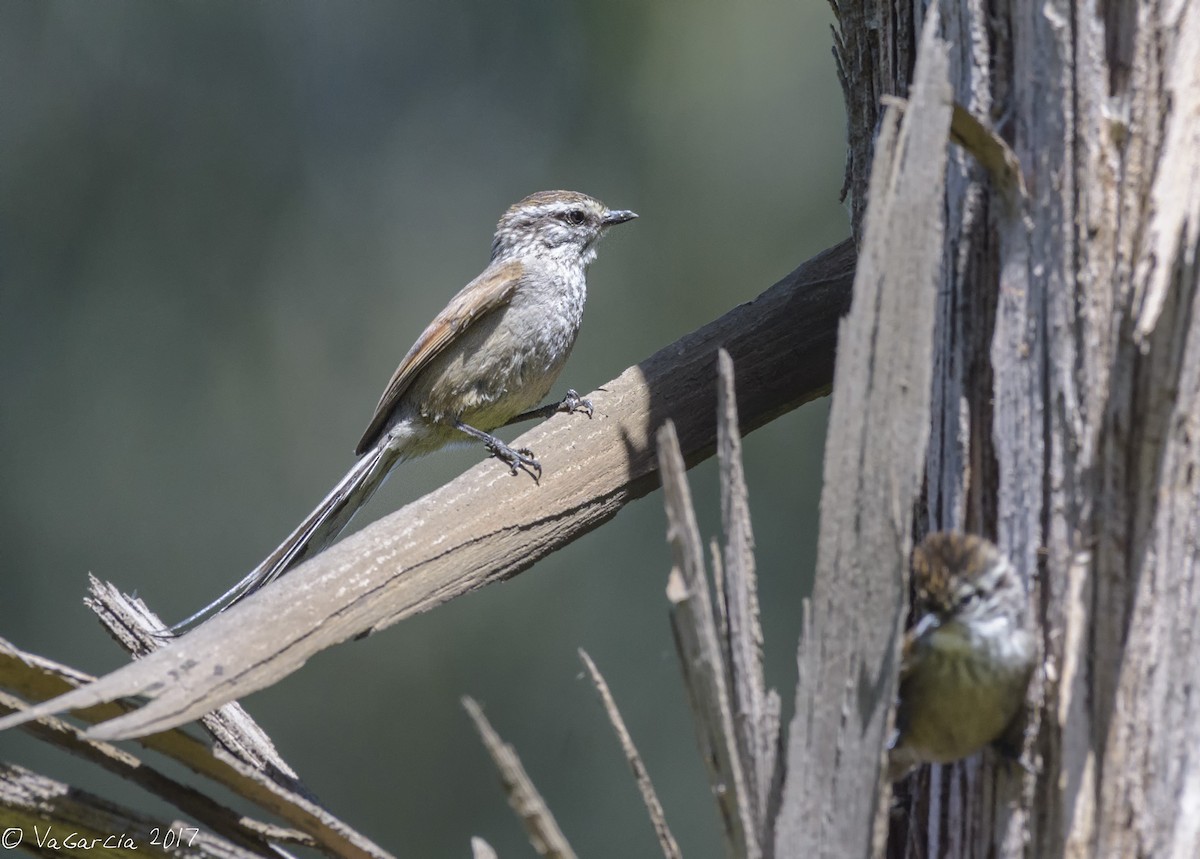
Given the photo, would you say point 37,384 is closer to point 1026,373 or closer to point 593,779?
point 593,779

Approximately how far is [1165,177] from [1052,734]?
76 cm

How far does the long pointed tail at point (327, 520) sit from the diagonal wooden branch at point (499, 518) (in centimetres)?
89

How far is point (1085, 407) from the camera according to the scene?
1687 millimetres

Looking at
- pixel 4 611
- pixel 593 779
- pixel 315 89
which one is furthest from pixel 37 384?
pixel 593 779

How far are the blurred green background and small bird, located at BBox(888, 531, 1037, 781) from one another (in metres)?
5.84

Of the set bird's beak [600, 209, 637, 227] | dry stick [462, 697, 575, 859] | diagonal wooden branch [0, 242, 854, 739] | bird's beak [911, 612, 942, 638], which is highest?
bird's beak [600, 209, 637, 227]

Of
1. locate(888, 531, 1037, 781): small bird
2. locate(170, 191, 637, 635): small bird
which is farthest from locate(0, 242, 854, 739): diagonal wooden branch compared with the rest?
locate(170, 191, 637, 635): small bird

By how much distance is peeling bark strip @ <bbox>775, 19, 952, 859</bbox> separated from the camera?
1559 millimetres

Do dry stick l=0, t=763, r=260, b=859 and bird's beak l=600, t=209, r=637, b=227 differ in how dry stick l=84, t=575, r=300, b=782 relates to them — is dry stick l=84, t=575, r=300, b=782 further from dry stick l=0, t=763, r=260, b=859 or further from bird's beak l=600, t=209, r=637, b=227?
bird's beak l=600, t=209, r=637, b=227

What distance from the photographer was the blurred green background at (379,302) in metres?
7.97

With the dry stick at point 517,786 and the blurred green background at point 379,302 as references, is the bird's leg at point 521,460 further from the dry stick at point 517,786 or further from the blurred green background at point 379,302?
the blurred green background at point 379,302

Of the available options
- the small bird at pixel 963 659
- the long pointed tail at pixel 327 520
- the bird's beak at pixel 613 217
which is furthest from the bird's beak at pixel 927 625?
the bird's beak at pixel 613 217

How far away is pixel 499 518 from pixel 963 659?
1089 mm

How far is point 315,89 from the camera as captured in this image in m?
8.70
